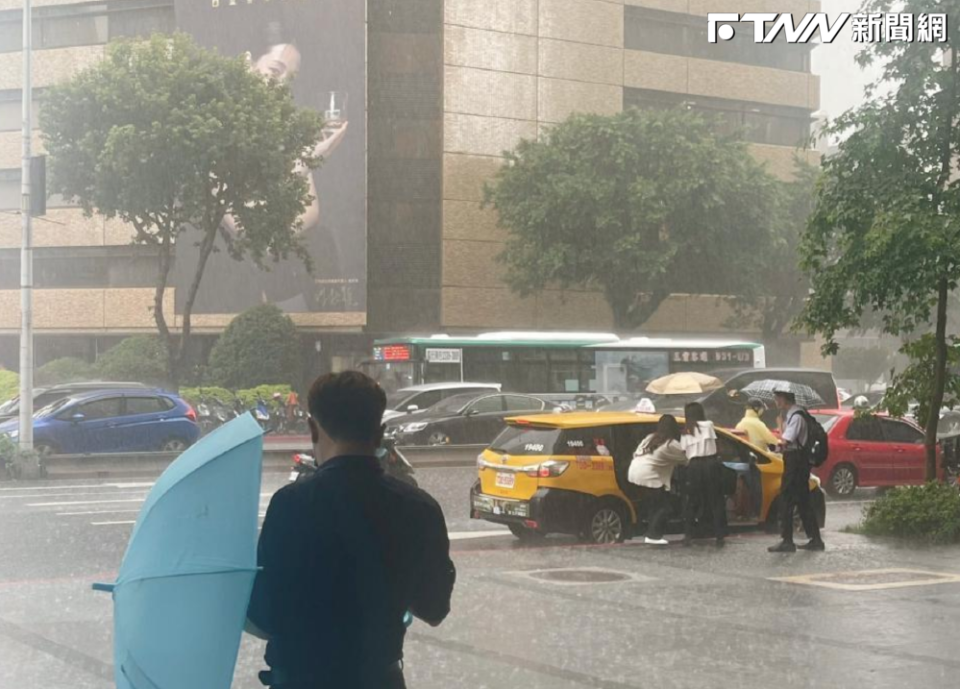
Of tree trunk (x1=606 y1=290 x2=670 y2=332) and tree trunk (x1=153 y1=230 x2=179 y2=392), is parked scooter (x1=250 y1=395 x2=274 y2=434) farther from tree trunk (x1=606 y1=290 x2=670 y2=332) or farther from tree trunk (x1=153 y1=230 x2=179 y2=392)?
tree trunk (x1=606 y1=290 x2=670 y2=332)

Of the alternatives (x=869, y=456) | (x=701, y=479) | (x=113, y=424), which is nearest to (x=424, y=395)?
(x=113, y=424)

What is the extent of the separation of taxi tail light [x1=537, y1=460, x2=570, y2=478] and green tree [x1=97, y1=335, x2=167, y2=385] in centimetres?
3340

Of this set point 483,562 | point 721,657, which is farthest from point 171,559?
point 483,562

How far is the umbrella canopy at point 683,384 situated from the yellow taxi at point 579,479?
780 inches

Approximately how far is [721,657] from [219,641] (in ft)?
19.2

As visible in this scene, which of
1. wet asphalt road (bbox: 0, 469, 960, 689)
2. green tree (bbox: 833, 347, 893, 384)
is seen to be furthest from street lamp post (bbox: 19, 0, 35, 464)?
green tree (bbox: 833, 347, 893, 384)

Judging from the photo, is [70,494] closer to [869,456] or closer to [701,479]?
[701,479]

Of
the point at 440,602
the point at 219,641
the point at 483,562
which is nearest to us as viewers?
the point at 219,641

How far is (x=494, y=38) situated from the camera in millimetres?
56469

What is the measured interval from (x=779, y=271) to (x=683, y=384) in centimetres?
1623

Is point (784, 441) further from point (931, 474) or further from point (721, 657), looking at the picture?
point (721, 657)

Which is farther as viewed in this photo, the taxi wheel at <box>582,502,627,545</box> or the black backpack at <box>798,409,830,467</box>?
the taxi wheel at <box>582,502,627,545</box>

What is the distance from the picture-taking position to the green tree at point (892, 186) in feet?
50.5

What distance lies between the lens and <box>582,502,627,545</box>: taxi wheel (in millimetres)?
15344
